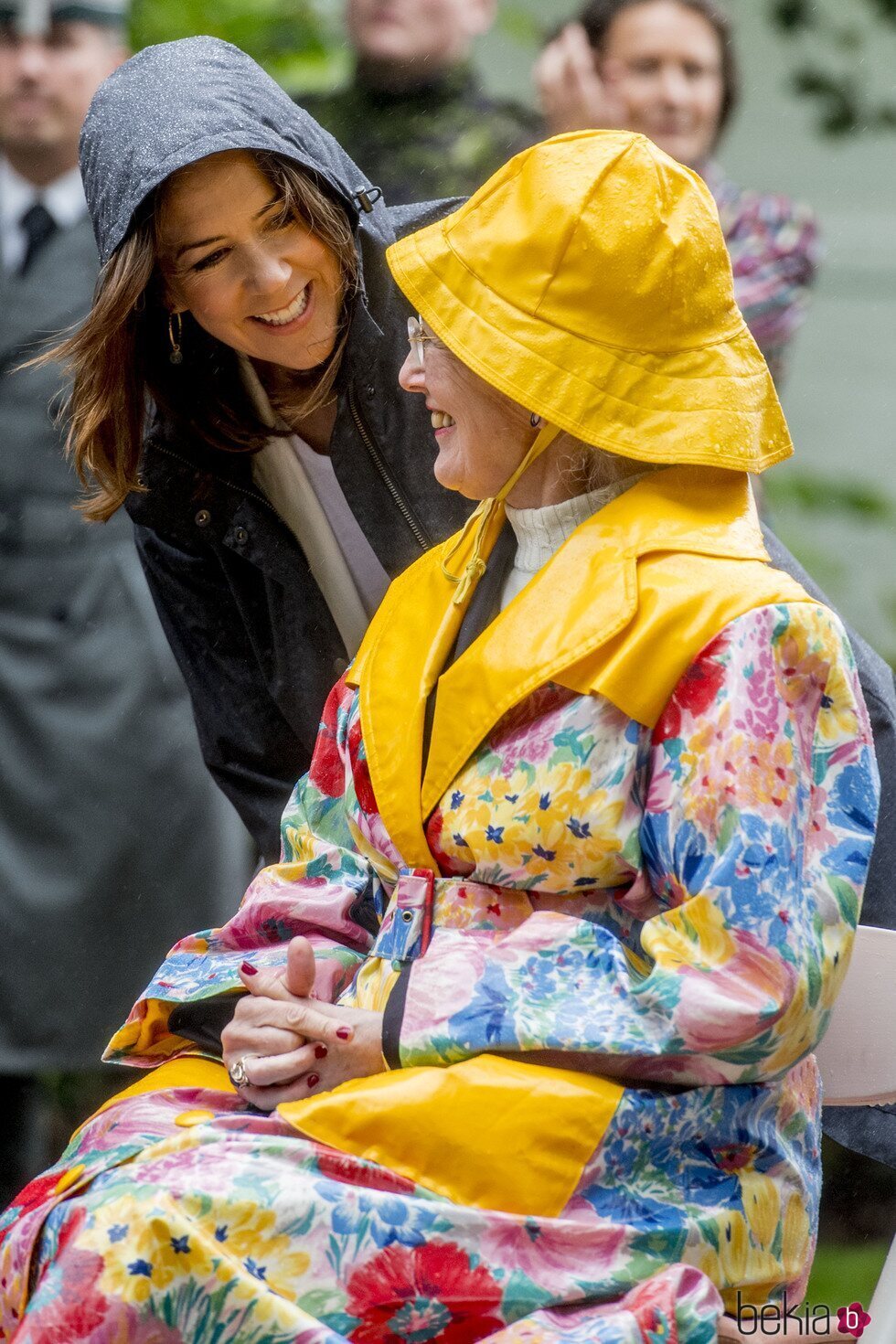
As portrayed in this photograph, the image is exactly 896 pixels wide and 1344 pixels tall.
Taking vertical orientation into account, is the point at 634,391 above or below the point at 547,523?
above

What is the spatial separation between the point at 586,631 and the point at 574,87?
81.0 inches

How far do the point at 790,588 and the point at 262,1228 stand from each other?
88cm

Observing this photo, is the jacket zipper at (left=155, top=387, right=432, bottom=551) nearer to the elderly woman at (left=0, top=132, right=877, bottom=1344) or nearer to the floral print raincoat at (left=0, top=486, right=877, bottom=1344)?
the elderly woman at (left=0, top=132, right=877, bottom=1344)

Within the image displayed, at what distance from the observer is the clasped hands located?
193 cm

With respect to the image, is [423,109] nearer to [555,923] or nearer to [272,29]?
[272,29]

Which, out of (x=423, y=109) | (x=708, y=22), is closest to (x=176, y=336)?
(x=423, y=109)

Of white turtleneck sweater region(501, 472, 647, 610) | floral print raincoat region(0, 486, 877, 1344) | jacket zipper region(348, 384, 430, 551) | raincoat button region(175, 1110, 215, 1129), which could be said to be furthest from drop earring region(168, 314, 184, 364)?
raincoat button region(175, 1110, 215, 1129)

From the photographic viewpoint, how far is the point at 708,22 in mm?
3584

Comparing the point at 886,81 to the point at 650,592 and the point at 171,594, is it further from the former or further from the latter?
the point at 650,592

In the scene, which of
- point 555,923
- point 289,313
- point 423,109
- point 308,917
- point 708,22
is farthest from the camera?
point 423,109

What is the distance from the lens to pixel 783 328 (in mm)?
3527

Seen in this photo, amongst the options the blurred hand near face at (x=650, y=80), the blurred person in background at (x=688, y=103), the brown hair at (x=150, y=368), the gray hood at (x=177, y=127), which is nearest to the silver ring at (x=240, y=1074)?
the brown hair at (x=150, y=368)

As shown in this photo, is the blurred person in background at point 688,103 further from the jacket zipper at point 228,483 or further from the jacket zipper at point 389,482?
the jacket zipper at point 228,483

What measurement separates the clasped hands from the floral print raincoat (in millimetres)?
48
